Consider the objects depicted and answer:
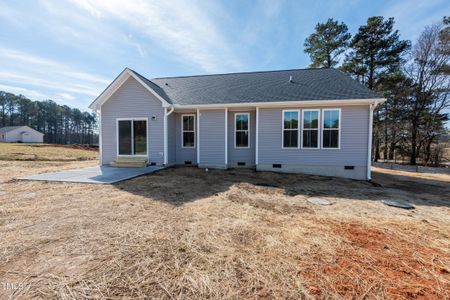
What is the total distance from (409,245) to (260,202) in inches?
113

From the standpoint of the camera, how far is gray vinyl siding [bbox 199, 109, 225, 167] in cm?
990

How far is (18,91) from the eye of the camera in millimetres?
60500

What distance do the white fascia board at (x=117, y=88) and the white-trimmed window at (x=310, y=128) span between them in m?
6.37

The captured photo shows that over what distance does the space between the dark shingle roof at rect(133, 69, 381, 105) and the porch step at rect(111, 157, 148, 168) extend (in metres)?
3.29

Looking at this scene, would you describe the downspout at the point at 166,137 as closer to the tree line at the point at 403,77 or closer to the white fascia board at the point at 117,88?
the white fascia board at the point at 117,88

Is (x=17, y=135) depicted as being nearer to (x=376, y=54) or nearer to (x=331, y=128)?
(x=331, y=128)

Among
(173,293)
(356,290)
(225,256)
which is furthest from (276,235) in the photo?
(173,293)

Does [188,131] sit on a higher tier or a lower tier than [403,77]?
lower

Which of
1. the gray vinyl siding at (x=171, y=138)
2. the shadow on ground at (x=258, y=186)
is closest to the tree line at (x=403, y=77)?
the shadow on ground at (x=258, y=186)

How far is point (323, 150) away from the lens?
892 centimetres

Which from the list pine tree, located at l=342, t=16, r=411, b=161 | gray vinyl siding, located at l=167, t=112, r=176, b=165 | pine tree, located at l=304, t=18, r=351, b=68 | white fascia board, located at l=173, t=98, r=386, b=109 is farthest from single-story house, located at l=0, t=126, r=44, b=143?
pine tree, located at l=342, t=16, r=411, b=161

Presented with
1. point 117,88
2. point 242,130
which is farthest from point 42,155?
point 242,130

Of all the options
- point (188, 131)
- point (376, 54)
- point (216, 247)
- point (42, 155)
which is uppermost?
point (376, 54)

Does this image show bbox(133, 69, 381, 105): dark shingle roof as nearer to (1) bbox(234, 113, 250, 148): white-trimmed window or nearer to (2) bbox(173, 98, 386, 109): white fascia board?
(2) bbox(173, 98, 386, 109): white fascia board
